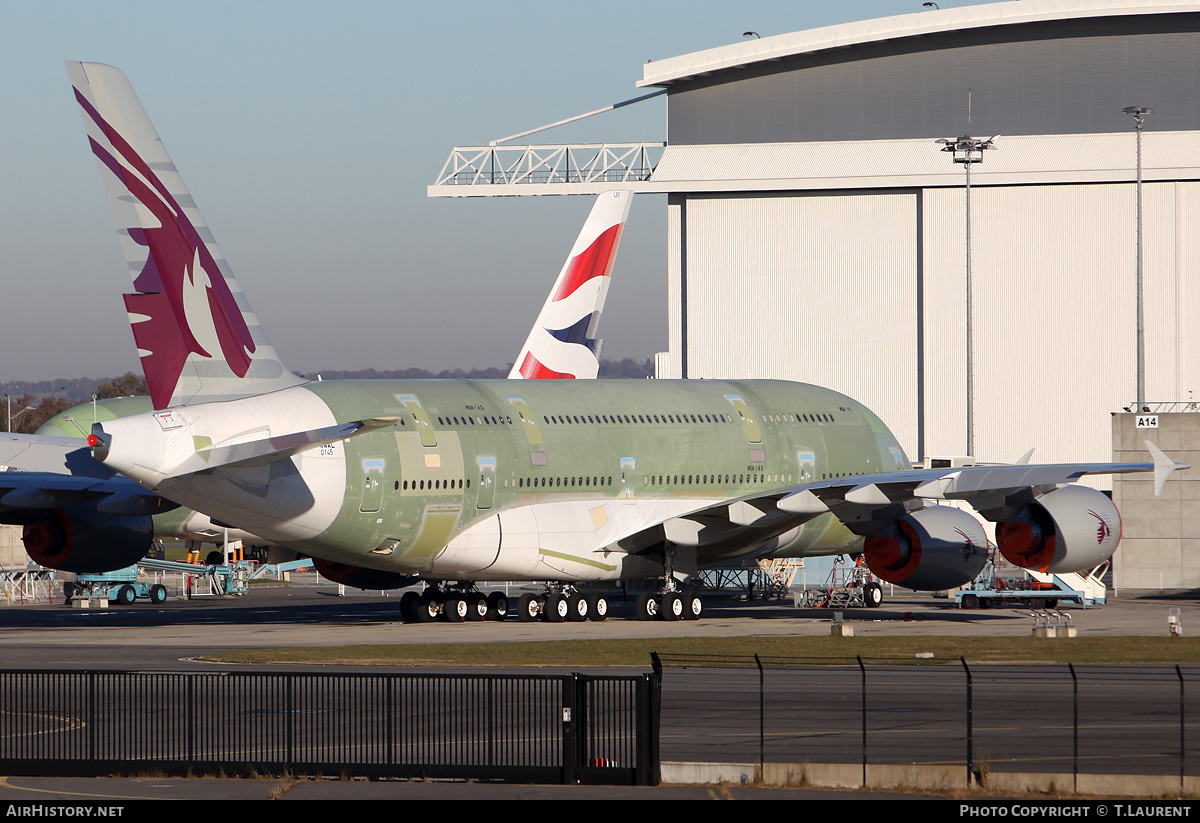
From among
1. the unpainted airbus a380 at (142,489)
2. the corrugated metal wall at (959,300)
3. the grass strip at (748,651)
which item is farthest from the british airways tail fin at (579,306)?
the grass strip at (748,651)

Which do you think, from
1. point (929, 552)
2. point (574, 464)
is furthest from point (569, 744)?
point (929, 552)

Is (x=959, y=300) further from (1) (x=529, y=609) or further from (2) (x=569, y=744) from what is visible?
(2) (x=569, y=744)

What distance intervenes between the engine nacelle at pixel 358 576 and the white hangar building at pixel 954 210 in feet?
110

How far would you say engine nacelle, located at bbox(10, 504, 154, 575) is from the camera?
128 feet

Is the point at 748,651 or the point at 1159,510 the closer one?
the point at 748,651

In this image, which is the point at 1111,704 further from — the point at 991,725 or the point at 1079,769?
the point at 1079,769

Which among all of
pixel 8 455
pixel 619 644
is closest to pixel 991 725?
pixel 619 644

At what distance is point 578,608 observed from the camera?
4088cm

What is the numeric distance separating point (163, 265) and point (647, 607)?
15715mm

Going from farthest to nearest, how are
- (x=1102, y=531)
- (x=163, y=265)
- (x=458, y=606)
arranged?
1. (x=458, y=606)
2. (x=1102, y=531)
3. (x=163, y=265)

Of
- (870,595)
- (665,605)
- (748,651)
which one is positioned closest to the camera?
(748,651)

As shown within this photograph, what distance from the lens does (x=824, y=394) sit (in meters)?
46.4

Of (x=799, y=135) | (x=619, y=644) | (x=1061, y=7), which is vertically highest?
(x=1061, y=7)

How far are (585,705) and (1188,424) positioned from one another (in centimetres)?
4496
